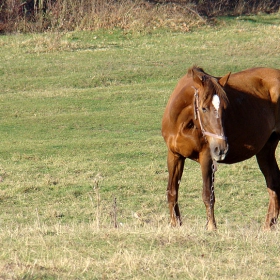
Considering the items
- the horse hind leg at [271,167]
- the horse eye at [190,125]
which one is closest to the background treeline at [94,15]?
the horse hind leg at [271,167]

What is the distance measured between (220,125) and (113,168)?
4.65 metres

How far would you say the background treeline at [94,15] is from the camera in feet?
81.8

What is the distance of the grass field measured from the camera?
17.0 ft

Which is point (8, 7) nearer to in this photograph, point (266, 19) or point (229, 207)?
point (266, 19)

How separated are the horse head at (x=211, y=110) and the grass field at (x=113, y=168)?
0.86 m

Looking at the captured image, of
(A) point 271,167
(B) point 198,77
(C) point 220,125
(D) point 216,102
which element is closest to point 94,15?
(A) point 271,167

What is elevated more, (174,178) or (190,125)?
(190,125)

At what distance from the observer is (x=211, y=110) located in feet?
22.7

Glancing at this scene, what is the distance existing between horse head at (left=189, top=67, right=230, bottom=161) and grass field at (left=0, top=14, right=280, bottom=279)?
858 millimetres

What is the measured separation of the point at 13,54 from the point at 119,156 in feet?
34.3

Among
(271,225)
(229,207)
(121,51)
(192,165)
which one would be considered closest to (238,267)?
(271,225)

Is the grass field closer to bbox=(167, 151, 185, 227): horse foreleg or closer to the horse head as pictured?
bbox=(167, 151, 185, 227): horse foreleg

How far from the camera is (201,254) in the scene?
5.35 metres

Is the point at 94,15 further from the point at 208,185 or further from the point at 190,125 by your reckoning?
the point at 208,185
